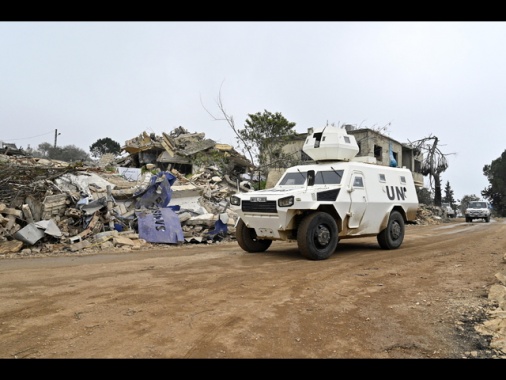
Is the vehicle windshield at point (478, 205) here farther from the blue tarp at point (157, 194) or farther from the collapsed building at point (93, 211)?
the blue tarp at point (157, 194)

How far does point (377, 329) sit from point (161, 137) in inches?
883

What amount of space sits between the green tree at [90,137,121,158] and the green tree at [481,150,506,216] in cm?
4958

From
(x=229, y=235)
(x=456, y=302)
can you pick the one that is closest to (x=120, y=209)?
(x=229, y=235)

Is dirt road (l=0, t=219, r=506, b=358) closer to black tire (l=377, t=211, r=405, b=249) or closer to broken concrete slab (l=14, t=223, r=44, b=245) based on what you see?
black tire (l=377, t=211, r=405, b=249)

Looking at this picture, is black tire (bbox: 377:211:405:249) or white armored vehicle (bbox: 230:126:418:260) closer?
white armored vehicle (bbox: 230:126:418:260)

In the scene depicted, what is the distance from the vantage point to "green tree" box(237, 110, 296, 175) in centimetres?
2327

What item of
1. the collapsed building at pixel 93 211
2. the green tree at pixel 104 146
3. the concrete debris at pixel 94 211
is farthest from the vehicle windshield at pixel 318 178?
the green tree at pixel 104 146

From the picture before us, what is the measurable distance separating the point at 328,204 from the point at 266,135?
1609cm

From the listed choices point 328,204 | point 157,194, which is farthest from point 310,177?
point 157,194

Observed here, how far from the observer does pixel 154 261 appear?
8.11 meters

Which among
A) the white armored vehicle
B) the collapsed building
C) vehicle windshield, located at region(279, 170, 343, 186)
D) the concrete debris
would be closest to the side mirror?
the white armored vehicle

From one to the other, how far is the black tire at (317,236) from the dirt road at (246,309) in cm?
28

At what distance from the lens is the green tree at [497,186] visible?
50.8 m

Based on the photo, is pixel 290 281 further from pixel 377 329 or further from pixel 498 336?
pixel 498 336
